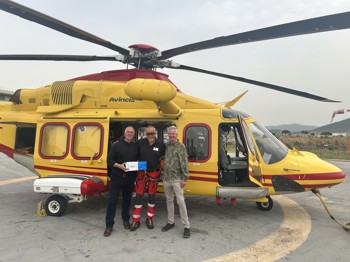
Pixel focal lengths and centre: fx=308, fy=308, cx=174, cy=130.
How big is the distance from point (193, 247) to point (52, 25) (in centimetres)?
409

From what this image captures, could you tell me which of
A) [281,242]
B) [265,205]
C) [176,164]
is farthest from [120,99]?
[281,242]

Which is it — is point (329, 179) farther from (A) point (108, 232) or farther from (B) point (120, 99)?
(B) point (120, 99)

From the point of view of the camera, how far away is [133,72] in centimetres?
645

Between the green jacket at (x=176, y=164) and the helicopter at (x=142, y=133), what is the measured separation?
0.85 m

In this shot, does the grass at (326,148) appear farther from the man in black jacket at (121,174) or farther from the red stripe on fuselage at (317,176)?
the man in black jacket at (121,174)

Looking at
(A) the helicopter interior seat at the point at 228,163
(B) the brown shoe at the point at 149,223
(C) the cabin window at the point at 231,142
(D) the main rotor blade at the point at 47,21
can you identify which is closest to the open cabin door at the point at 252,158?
(C) the cabin window at the point at 231,142

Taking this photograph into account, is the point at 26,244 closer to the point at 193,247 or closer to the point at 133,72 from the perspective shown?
the point at 193,247

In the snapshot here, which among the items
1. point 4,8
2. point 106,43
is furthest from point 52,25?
point 106,43

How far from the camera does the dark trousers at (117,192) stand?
500 cm

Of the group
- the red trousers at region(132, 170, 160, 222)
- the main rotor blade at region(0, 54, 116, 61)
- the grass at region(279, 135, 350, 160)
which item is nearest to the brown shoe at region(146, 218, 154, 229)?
the red trousers at region(132, 170, 160, 222)

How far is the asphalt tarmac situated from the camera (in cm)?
416

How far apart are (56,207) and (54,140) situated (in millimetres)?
1450

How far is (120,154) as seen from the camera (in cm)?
513

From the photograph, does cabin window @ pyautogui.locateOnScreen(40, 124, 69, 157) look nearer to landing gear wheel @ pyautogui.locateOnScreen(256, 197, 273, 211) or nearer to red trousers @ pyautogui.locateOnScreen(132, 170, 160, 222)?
red trousers @ pyautogui.locateOnScreen(132, 170, 160, 222)
